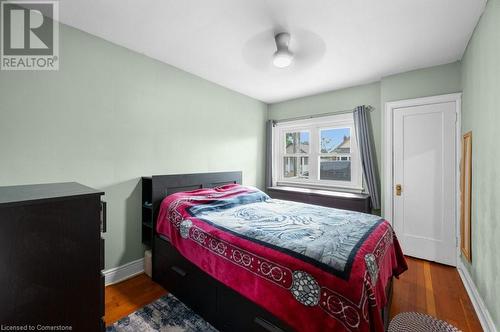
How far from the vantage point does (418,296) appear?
2.07 m

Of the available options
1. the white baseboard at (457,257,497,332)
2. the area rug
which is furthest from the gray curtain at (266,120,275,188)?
the white baseboard at (457,257,497,332)

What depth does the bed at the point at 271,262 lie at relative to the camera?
3.68 ft

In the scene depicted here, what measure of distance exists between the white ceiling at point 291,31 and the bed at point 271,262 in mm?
1478

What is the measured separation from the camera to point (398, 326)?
1664mm

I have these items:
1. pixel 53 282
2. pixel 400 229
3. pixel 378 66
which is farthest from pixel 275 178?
pixel 53 282

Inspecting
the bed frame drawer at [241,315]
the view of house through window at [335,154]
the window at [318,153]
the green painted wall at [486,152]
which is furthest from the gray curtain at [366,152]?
the bed frame drawer at [241,315]

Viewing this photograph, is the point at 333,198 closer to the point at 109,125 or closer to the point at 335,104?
the point at 335,104

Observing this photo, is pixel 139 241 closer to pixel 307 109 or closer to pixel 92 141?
pixel 92 141

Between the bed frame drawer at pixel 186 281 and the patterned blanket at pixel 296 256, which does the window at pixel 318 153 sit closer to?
the patterned blanket at pixel 296 256

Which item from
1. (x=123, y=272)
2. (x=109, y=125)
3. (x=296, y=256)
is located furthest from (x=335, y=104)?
(x=123, y=272)

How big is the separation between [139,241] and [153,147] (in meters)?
1.12

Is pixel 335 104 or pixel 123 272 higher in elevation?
pixel 335 104

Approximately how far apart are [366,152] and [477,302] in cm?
197

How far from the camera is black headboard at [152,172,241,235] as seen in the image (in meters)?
2.36
